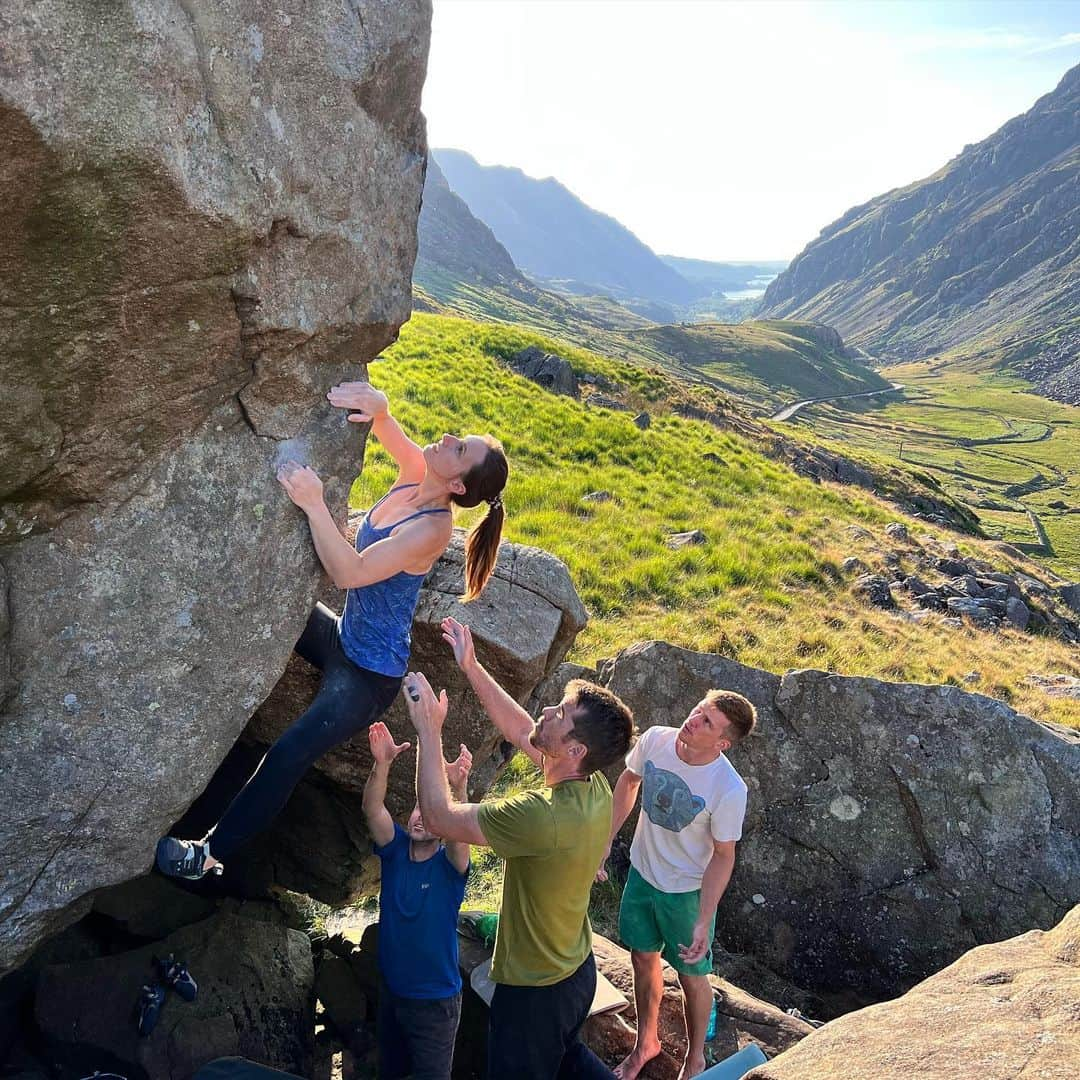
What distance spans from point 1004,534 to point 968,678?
207ft

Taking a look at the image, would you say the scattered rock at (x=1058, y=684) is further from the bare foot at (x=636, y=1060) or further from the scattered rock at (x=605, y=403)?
the scattered rock at (x=605, y=403)

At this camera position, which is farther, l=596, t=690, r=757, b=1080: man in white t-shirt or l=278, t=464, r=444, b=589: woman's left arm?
l=596, t=690, r=757, b=1080: man in white t-shirt

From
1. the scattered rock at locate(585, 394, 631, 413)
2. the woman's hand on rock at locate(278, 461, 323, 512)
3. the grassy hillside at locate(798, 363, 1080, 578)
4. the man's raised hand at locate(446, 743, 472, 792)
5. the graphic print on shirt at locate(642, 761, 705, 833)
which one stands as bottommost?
the grassy hillside at locate(798, 363, 1080, 578)

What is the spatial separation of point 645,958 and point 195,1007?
3.13 metres

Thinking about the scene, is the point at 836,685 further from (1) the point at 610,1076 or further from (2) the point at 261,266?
(2) the point at 261,266

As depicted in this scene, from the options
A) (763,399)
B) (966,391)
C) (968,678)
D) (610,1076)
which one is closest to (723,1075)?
(610,1076)

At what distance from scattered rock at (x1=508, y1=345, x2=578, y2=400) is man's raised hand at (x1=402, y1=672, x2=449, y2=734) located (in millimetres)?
25215

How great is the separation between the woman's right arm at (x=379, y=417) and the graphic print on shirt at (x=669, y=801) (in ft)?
8.80

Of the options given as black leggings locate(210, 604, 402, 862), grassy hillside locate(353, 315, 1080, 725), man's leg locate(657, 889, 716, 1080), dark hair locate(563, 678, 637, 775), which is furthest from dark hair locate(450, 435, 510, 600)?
grassy hillside locate(353, 315, 1080, 725)

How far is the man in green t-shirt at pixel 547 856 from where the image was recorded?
4.83 metres

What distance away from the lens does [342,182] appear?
500 cm

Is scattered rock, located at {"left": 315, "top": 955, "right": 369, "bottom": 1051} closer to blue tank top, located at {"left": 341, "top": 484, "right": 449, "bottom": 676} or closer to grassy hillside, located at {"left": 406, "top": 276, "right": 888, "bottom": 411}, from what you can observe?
blue tank top, located at {"left": 341, "top": 484, "right": 449, "bottom": 676}

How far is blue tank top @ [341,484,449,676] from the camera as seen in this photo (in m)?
5.51

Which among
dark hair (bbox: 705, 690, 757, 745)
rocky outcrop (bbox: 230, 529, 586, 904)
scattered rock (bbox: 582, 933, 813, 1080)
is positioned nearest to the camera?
dark hair (bbox: 705, 690, 757, 745)
